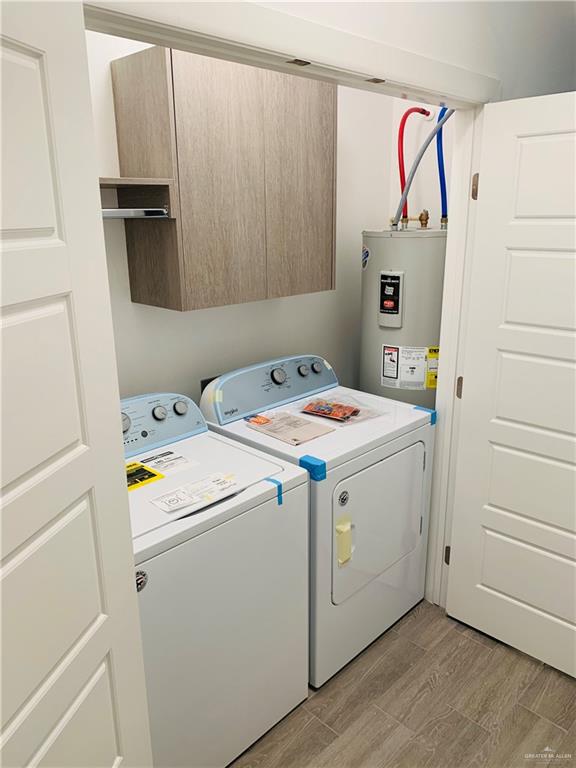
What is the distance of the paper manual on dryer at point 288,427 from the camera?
2074mm

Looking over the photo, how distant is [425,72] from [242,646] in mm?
1782

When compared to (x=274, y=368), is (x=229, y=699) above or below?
below

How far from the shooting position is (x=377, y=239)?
2.45 m

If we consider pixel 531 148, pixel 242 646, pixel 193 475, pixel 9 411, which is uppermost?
pixel 531 148

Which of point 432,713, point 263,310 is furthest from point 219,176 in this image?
point 432,713

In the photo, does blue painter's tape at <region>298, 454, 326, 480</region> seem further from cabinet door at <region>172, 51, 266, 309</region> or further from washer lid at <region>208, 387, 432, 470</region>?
cabinet door at <region>172, 51, 266, 309</region>

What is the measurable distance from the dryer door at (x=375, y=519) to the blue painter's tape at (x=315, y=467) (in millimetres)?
118

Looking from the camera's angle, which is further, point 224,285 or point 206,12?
point 224,285

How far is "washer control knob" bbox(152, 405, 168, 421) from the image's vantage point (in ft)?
6.65

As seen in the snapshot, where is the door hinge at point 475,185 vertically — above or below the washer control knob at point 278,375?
above

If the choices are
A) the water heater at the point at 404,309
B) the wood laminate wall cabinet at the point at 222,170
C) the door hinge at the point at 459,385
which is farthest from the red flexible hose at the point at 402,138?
the door hinge at the point at 459,385

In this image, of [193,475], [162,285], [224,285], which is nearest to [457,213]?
[224,285]

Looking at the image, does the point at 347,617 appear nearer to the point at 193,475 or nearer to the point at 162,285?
the point at 193,475

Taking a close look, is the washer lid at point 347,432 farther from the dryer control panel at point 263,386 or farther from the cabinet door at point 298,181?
the cabinet door at point 298,181
